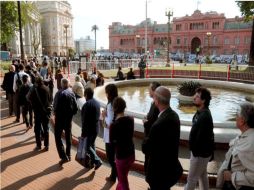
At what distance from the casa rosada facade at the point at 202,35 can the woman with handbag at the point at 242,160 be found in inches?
2848

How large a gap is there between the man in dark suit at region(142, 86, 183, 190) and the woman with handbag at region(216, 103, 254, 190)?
2.31 ft

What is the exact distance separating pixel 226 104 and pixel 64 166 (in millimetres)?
9621

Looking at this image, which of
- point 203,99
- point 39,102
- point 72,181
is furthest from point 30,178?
point 203,99

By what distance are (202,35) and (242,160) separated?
90.2 m

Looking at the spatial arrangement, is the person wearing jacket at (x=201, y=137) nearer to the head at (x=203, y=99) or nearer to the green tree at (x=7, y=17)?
the head at (x=203, y=99)

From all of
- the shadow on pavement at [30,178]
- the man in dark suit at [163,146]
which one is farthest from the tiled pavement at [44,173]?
the man in dark suit at [163,146]

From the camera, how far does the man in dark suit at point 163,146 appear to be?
3.55 m

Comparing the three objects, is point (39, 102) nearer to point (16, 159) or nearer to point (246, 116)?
point (16, 159)

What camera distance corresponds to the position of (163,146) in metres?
3.62

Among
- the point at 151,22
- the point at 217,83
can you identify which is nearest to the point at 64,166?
the point at 217,83

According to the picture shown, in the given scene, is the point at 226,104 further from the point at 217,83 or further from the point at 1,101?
the point at 1,101

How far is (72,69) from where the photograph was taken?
84.3 ft

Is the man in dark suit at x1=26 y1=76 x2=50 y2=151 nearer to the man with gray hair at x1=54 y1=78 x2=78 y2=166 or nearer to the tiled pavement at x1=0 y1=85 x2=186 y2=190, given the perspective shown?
the tiled pavement at x1=0 y1=85 x2=186 y2=190

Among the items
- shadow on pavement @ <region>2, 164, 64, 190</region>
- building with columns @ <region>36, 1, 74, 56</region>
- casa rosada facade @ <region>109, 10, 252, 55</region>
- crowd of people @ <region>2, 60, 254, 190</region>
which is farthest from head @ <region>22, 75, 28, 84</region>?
building with columns @ <region>36, 1, 74, 56</region>
